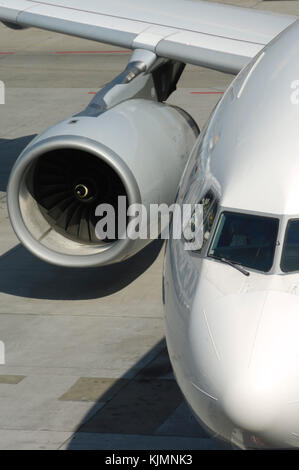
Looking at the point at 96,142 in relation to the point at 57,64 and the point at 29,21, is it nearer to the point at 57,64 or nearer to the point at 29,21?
the point at 29,21

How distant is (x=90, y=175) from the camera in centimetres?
1177

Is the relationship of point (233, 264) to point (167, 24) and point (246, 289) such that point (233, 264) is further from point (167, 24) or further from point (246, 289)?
point (167, 24)

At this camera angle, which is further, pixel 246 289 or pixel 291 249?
pixel 291 249

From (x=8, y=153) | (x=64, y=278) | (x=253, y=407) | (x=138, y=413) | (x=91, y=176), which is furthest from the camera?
(x=8, y=153)

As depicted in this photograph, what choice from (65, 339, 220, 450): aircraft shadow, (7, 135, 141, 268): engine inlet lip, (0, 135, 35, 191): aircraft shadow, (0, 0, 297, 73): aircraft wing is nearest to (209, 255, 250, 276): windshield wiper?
(65, 339, 220, 450): aircraft shadow

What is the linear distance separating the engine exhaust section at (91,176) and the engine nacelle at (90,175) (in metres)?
0.01

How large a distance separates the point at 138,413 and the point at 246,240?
9.21 feet

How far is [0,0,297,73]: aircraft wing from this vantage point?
12438 millimetres

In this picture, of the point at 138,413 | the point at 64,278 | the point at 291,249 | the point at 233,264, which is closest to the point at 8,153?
the point at 64,278

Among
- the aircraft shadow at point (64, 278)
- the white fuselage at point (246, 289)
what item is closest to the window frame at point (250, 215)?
the white fuselage at point (246, 289)

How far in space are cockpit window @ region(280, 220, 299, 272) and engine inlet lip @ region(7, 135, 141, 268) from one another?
4.44 m

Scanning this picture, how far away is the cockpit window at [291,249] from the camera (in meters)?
6.41

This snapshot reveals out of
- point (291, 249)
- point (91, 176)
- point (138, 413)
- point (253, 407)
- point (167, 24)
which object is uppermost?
point (167, 24)
